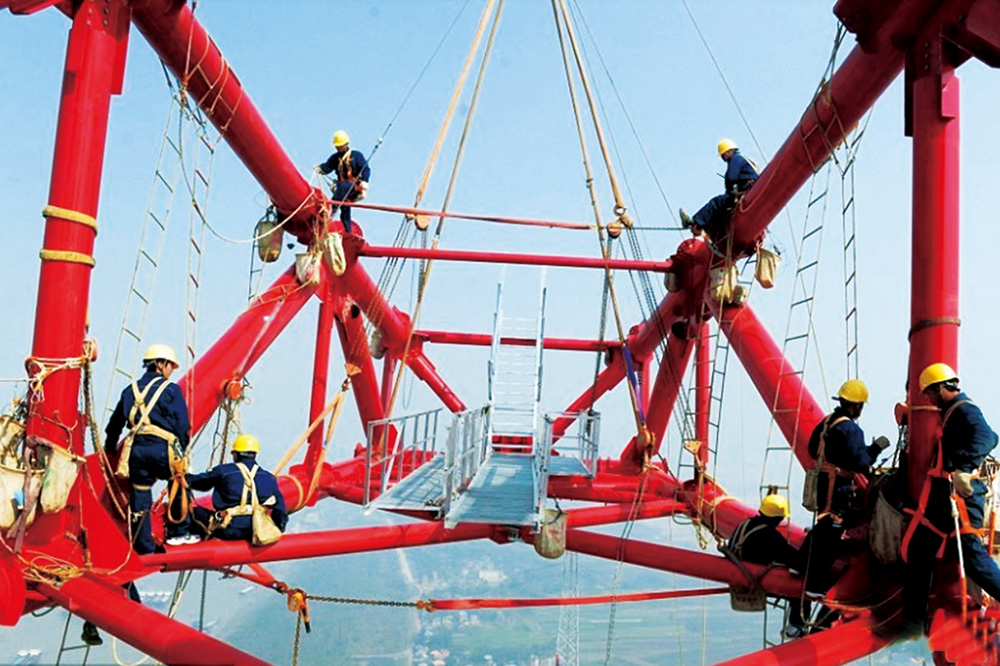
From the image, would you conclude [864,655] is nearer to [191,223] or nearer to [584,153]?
[191,223]

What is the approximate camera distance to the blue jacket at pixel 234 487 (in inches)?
295

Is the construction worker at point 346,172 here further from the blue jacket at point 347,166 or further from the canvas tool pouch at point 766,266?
the canvas tool pouch at point 766,266

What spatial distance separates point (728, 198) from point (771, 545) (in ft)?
17.6

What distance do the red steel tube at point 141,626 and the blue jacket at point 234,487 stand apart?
162 centimetres

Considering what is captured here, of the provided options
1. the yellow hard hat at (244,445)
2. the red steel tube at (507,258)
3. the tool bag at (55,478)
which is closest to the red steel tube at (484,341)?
the red steel tube at (507,258)

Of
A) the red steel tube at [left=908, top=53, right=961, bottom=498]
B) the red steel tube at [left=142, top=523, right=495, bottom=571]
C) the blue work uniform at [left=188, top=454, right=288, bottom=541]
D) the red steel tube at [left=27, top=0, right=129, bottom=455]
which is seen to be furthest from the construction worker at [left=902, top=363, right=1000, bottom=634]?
the red steel tube at [left=27, top=0, right=129, bottom=455]

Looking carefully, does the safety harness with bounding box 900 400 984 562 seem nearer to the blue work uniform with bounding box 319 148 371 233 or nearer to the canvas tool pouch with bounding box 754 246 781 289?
the canvas tool pouch with bounding box 754 246 781 289

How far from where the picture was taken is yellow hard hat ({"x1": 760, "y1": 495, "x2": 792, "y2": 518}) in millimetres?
7969

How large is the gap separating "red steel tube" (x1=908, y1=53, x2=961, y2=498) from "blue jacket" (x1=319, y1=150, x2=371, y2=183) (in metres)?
8.73

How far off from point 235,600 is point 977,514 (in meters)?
116

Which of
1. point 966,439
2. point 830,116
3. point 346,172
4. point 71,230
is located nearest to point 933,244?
point 966,439

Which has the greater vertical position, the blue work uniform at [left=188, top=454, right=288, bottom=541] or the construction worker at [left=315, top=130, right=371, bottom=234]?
the construction worker at [left=315, top=130, right=371, bottom=234]

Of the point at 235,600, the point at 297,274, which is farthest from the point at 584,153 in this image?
the point at 235,600

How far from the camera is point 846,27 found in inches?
274
